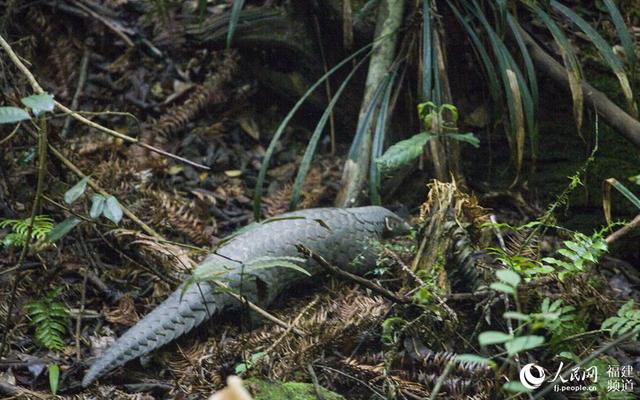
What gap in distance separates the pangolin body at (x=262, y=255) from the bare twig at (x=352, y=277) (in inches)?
4.6

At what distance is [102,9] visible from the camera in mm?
4172

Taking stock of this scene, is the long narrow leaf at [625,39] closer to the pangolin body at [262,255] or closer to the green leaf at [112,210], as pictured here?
the pangolin body at [262,255]

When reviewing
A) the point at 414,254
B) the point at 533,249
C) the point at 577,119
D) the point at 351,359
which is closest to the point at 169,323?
the point at 351,359

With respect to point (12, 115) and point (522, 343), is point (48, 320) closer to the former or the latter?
point (12, 115)

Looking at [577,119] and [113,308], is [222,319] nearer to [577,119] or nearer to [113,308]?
[113,308]

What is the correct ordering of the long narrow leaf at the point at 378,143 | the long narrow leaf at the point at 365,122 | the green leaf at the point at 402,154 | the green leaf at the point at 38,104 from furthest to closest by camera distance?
the long narrow leaf at the point at 365,122 → the long narrow leaf at the point at 378,143 → the green leaf at the point at 402,154 → the green leaf at the point at 38,104

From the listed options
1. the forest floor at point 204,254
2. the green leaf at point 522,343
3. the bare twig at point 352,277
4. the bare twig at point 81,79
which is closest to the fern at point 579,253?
the forest floor at point 204,254

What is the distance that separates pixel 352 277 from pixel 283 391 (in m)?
0.39

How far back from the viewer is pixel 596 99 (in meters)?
3.31

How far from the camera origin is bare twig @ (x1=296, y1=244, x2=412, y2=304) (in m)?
2.05

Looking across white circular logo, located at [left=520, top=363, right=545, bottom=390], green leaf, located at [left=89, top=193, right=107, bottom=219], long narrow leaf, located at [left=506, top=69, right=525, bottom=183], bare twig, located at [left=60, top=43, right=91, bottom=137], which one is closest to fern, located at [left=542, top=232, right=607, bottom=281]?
white circular logo, located at [left=520, top=363, right=545, bottom=390]

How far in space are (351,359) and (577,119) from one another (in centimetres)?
161

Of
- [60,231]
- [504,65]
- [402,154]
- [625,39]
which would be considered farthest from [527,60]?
[60,231]

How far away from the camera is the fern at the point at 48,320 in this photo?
2305mm
